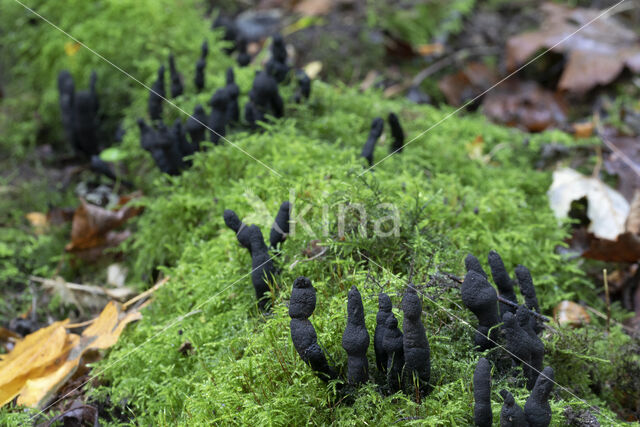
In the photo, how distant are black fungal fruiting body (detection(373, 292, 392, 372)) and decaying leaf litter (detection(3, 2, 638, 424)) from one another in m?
0.77

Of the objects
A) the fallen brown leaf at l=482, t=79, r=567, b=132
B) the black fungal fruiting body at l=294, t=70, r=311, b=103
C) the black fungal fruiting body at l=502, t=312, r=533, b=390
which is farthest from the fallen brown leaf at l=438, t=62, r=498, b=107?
the black fungal fruiting body at l=502, t=312, r=533, b=390

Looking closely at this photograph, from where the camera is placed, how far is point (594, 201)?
2688 mm

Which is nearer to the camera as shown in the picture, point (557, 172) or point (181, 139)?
point (181, 139)

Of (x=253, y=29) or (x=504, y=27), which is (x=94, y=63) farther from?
(x=504, y=27)

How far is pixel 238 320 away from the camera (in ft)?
5.81

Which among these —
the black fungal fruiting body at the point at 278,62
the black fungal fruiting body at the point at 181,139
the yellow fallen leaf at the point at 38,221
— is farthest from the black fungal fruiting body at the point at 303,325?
the yellow fallen leaf at the point at 38,221

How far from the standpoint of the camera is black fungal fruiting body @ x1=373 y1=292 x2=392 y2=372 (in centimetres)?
128

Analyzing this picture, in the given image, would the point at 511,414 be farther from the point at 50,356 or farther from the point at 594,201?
the point at 594,201

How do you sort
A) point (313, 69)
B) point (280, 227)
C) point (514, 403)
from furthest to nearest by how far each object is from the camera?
1. point (313, 69)
2. point (280, 227)
3. point (514, 403)

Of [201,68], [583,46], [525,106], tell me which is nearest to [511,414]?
[201,68]

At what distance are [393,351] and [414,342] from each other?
0.08 m

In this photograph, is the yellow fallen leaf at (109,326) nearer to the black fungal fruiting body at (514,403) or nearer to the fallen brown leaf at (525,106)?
the black fungal fruiting body at (514,403)

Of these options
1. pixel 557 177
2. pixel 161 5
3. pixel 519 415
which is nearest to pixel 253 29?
pixel 161 5

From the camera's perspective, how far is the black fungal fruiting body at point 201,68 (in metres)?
3.04
